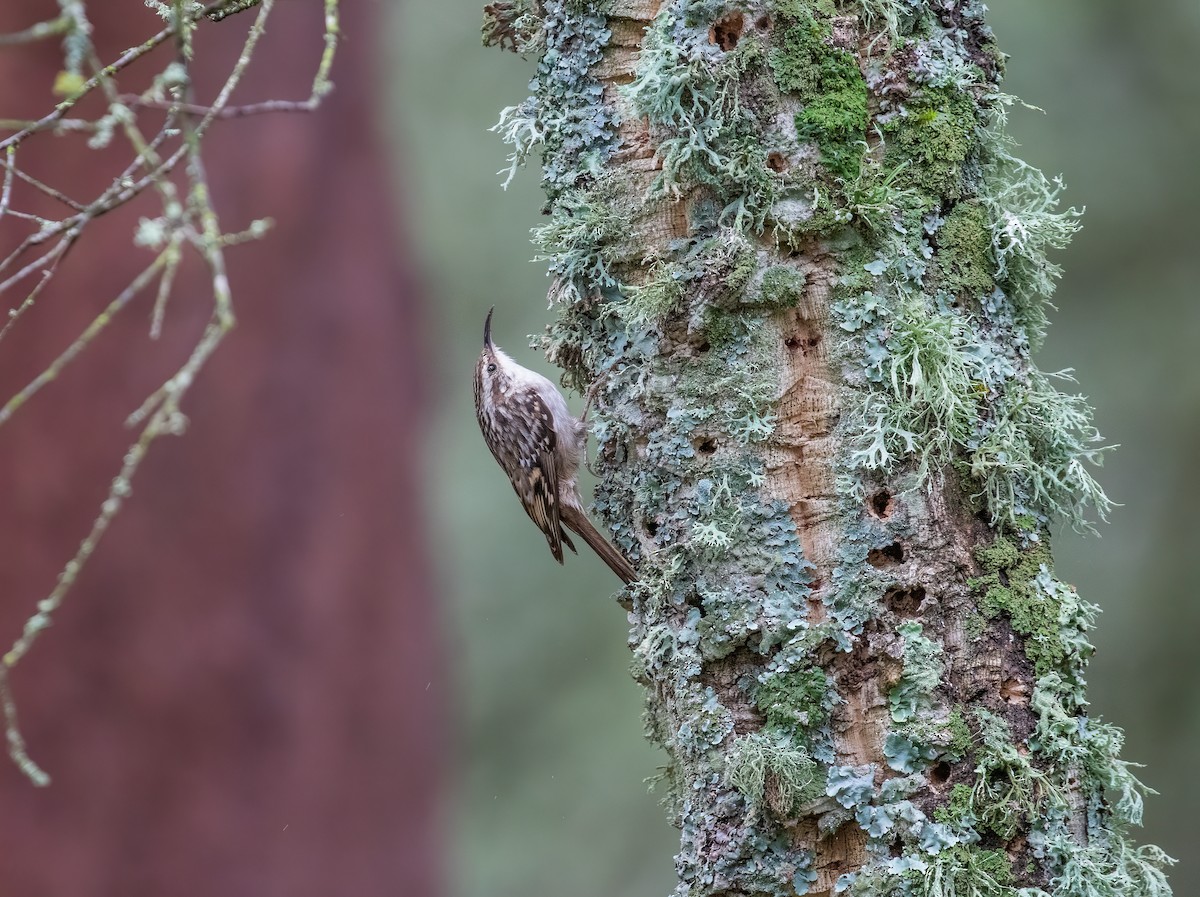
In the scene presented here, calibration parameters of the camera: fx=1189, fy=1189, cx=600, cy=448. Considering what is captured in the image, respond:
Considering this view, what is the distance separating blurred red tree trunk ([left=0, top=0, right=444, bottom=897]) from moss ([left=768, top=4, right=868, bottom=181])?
117 inches

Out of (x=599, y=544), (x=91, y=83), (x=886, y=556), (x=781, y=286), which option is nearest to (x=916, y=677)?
(x=886, y=556)

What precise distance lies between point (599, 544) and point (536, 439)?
1241 mm

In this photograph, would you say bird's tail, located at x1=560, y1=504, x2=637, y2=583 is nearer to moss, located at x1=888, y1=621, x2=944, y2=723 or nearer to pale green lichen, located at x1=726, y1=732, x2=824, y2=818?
pale green lichen, located at x1=726, y1=732, x2=824, y2=818

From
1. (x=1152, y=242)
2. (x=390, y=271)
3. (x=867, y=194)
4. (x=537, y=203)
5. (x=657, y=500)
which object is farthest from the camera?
(x=537, y=203)

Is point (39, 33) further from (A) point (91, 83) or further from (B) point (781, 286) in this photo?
(B) point (781, 286)

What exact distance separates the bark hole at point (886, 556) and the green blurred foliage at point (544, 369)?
95.0 inches

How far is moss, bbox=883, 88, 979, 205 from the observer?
8.49 feet

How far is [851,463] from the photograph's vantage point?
251cm

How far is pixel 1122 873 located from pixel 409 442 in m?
3.82

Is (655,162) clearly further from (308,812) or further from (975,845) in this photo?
(308,812)

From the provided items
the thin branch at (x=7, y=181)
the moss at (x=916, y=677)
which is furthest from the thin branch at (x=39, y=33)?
the moss at (x=916, y=677)

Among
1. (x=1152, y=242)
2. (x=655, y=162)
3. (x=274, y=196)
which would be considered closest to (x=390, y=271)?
(x=274, y=196)

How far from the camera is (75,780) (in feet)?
15.0

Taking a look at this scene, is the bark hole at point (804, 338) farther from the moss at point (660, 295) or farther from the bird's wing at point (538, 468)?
the bird's wing at point (538, 468)
